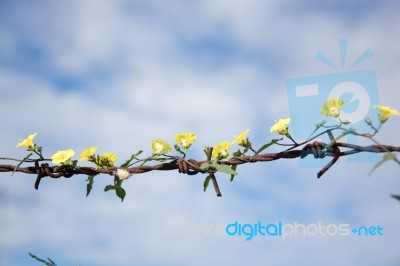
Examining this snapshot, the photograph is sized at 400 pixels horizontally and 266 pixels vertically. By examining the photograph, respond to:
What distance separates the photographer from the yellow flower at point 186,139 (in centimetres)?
160

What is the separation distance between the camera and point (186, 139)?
160 centimetres

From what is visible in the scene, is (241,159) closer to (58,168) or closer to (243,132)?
(243,132)

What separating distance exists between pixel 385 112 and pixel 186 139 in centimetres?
61

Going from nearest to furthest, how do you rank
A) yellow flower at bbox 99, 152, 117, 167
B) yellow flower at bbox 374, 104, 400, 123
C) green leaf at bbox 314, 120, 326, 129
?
yellow flower at bbox 374, 104, 400, 123, green leaf at bbox 314, 120, 326, 129, yellow flower at bbox 99, 152, 117, 167

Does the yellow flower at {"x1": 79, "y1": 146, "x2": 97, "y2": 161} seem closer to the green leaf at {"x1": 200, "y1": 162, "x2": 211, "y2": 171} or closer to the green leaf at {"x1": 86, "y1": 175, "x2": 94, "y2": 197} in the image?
the green leaf at {"x1": 86, "y1": 175, "x2": 94, "y2": 197}

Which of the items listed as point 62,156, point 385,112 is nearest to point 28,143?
point 62,156

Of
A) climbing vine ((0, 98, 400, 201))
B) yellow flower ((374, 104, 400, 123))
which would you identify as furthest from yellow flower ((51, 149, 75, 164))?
yellow flower ((374, 104, 400, 123))

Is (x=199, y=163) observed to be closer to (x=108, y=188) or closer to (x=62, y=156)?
(x=108, y=188)

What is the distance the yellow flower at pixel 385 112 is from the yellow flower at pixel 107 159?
0.85 m

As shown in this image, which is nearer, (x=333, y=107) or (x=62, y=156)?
(x=333, y=107)

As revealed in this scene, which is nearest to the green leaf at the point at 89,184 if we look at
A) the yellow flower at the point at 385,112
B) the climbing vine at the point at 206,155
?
the climbing vine at the point at 206,155

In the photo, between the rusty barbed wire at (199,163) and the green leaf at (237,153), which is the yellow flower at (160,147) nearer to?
the rusty barbed wire at (199,163)

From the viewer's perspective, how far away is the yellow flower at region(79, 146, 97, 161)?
1667mm

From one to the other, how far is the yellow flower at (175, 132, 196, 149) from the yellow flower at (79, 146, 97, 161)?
0.29 meters
